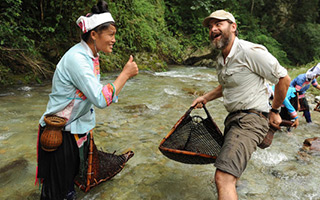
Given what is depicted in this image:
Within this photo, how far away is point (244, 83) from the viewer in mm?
2289

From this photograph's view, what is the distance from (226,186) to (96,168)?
51.4 inches

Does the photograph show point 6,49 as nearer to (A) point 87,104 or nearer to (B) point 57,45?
(B) point 57,45

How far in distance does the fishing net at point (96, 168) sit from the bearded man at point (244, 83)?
124cm

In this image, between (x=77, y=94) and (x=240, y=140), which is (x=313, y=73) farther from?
(x=77, y=94)

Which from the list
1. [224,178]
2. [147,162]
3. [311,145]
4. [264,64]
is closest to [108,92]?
[224,178]

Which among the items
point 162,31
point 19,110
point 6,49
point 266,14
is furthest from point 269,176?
point 266,14

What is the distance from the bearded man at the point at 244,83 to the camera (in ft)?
7.13

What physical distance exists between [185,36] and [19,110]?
1479 cm

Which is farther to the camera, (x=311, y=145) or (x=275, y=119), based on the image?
(x=311, y=145)

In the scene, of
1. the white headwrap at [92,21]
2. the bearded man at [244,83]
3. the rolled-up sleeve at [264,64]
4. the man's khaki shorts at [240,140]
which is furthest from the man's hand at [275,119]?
the white headwrap at [92,21]

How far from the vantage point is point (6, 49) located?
594 centimetres

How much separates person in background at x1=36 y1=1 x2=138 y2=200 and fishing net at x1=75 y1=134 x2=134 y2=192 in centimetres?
19

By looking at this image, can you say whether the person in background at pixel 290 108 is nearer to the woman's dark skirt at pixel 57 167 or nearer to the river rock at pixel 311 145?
the river rock at pixel 311 145

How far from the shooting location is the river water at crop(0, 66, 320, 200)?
8.87 feet
